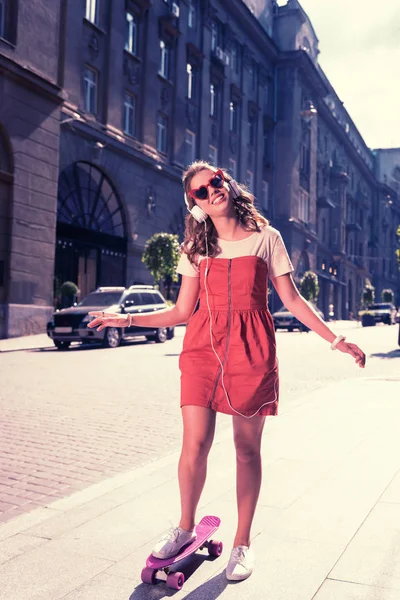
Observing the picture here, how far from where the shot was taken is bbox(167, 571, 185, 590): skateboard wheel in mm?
2922

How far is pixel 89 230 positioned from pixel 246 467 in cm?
2432

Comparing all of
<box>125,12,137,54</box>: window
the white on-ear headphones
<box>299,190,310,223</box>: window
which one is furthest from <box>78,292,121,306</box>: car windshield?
<box>299,190,310,223</box>: window

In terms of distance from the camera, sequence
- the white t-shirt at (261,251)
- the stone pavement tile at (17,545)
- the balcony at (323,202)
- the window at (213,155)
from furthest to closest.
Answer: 1. the balcony at (323,202)
2. the window at (213,155)
3. the stone pavement tile at (17,545)
4. the white t-shirt at (261,251)

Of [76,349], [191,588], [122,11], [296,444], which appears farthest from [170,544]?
[122,11]

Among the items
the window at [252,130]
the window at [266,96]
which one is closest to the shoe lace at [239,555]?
the window at [252,130]

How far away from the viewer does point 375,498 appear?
4.38 meters

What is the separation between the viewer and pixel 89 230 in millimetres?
26844

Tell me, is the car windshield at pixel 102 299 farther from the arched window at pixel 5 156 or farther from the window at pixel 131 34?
the window at pixel 131 34

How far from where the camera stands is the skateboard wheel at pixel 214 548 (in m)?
3.31

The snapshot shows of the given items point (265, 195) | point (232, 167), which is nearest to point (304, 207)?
point (265, 195)

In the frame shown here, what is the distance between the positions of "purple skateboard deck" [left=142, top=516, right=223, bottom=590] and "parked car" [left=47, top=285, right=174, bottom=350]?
48.9 feet

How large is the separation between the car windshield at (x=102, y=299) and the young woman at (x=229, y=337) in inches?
674

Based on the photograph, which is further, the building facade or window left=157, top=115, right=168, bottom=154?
window left=157, top=115, right=168, bottom=154

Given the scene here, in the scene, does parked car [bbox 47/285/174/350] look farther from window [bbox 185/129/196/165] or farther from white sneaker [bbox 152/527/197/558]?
white sneaker [bbox 152/527/197/558]
